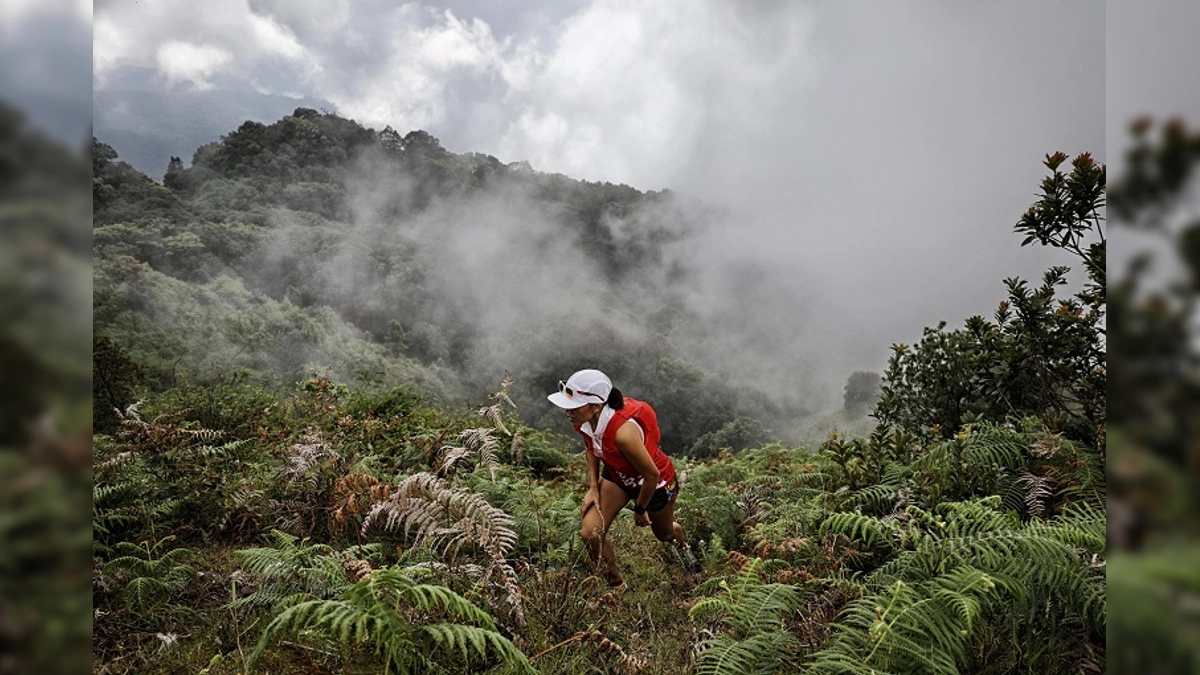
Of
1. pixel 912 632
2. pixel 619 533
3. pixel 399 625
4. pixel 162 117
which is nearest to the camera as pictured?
pixel 399 625

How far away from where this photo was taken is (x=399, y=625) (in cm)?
271

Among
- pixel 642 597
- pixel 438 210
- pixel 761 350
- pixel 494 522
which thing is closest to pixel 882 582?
pixel 642 597

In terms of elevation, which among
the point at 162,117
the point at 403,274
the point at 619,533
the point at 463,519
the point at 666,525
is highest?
the point at 162,117

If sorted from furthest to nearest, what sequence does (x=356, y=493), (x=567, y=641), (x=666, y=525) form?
(x=666, y=525), (x=356, y=493), (x=567, y=641)

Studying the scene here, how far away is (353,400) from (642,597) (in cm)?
600

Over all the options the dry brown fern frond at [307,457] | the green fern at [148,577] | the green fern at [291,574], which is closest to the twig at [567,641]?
the green fern at [291,574]

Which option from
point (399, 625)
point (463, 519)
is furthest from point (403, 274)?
point (399, 625)

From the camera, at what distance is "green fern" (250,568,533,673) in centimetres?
254

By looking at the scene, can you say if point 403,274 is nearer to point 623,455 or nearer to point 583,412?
point 583,412

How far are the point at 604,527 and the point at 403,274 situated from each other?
74.4ft

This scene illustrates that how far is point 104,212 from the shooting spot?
20531mm

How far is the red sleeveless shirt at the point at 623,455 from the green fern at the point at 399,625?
168cm

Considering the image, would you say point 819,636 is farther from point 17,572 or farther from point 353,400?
point 353,400

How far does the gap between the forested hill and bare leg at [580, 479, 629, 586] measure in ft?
33.7
